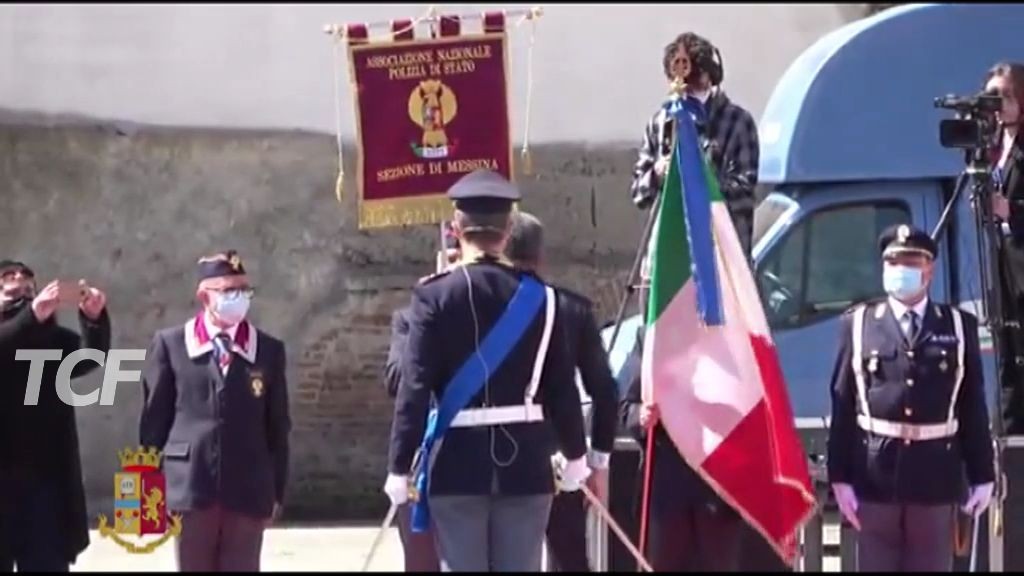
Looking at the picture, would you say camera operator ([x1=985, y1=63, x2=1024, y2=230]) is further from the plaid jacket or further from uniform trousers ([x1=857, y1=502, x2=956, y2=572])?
uniform trousers ([x1=857, y1=502, x2=956, y2=572])

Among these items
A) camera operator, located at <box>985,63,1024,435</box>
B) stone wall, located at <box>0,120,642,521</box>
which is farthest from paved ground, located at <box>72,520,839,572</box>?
camera operator, located at <box>985,63,1024,435</box>

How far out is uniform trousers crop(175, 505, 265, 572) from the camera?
26.3 ft

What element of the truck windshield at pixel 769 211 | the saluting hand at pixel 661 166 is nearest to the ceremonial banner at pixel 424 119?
the truck windshield at pixel 769 211

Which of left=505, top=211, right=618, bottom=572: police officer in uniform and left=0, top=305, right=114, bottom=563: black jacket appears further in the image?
left=0, top=305, right=114, bottom=563: black jacket

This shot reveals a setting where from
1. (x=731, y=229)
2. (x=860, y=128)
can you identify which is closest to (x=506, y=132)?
(x=860, y=128)

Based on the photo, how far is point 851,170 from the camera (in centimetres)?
1126

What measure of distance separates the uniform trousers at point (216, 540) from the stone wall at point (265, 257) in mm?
5822

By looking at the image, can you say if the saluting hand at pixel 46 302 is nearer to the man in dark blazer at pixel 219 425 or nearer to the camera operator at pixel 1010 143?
the man in dark blazer at pixel 219 425

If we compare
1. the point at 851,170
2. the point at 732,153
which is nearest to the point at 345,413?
the point at 851,170

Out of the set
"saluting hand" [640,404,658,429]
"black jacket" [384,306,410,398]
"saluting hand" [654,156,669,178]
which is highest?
"saluting hand" [654,156,669,178]

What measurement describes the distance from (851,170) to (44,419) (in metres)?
4.80

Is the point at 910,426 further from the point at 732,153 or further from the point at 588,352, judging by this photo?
the point at 732,153

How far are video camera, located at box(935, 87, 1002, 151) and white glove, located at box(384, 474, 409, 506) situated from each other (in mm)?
3156

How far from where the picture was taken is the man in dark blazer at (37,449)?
848 centimetres
